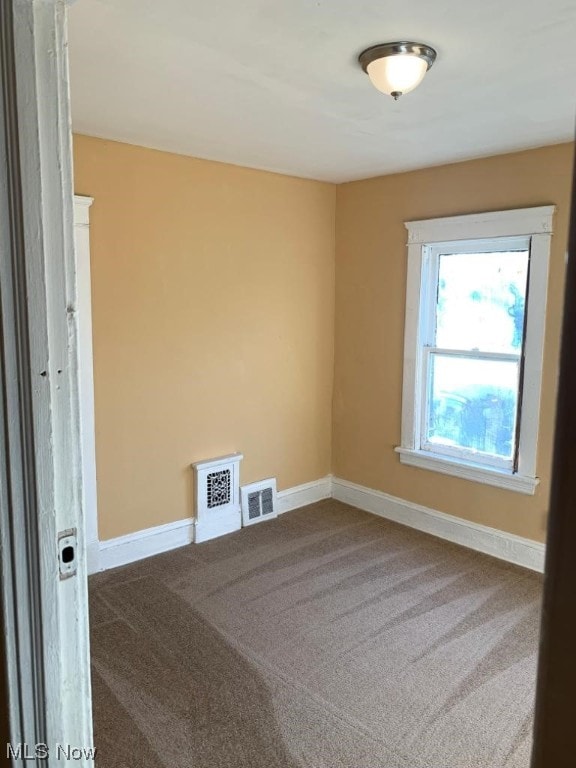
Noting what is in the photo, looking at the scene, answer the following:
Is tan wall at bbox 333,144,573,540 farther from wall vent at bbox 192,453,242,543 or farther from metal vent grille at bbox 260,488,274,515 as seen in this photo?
wall vent at bbox 192,453,242,543

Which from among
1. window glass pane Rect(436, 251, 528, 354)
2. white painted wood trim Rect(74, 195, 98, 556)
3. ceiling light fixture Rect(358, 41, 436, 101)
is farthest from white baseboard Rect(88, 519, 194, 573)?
ceiling light fixture Rect(358, 41, 436, 101)

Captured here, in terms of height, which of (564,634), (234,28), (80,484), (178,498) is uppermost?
(234,28)

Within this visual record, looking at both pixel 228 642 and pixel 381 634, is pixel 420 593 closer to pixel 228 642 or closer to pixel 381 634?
pixel 381 634

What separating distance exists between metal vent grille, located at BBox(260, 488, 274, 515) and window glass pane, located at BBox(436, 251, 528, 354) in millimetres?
1580

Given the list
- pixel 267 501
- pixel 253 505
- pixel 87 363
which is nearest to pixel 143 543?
pixel 253 505

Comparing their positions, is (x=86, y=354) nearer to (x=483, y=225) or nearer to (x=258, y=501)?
(x=258, y=501)

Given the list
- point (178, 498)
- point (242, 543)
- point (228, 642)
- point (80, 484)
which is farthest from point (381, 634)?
point (80, 484)

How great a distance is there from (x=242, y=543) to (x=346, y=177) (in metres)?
2.62

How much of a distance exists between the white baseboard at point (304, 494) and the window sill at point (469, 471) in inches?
30.2

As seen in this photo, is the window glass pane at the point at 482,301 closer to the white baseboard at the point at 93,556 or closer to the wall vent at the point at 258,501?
the wall vent at the point at 258,501

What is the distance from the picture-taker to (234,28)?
1.80 m

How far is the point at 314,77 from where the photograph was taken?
7.18ft

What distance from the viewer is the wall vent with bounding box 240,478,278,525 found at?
400cm
